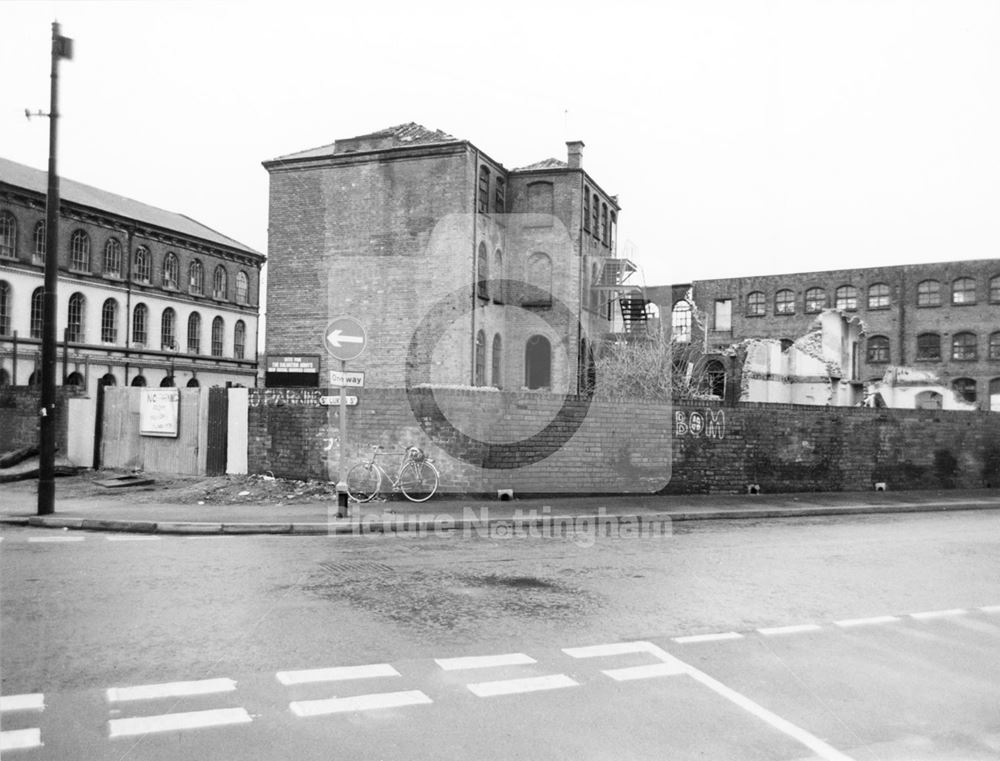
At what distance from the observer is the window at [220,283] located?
55844 mm

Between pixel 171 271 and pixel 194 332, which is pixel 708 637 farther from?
pixel 194 332

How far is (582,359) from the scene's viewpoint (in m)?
38.8

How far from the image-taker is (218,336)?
56.2 metres

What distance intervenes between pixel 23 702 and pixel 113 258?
158 ft

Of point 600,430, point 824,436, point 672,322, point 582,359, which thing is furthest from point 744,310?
point 600,430

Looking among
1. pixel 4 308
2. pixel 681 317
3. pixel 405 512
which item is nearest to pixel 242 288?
pixel 4 308

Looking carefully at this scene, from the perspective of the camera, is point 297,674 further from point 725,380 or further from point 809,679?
point 725,380

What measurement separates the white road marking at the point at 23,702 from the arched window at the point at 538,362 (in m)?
33.0

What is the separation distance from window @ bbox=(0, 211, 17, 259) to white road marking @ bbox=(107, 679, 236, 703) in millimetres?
42876

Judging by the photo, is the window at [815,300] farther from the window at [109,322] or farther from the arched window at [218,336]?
the window at [109,322]

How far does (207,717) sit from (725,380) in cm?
2865

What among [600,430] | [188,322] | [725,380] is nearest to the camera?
[600,430]

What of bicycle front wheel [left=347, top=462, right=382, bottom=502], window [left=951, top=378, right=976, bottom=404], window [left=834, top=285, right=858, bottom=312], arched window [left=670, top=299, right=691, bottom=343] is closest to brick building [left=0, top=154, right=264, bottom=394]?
bicycle front wheel [left=347, top=462, right=382, bottom=502]

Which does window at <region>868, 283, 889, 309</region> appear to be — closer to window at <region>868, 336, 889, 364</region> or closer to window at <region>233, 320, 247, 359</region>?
window at <region>868, 336, 889, 364</region>
